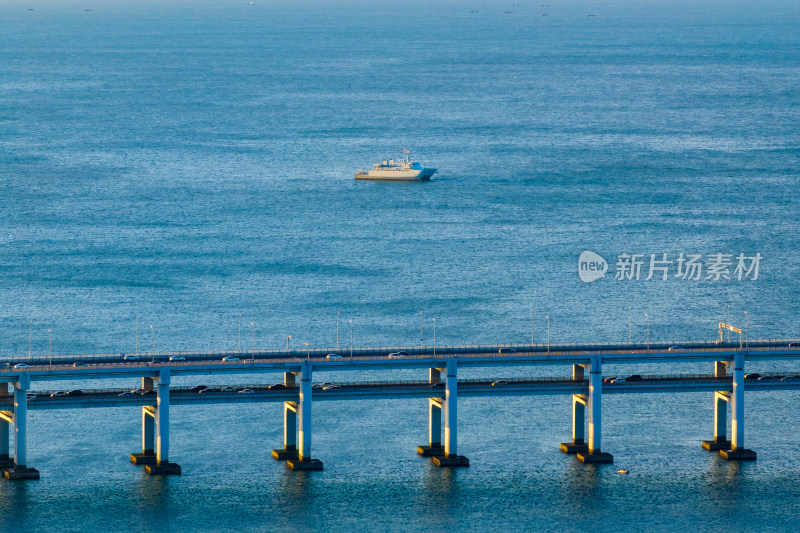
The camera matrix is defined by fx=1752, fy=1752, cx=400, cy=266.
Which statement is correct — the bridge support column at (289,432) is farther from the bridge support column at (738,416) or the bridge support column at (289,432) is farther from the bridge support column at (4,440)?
the bridge support column at (738,416)

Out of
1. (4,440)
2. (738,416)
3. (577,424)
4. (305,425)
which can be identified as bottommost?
(4,440)

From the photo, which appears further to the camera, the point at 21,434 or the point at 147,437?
the point at 147,437

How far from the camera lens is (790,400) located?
156 meters

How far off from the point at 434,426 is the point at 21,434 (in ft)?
107

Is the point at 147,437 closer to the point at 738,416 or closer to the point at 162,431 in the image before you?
the point at 162,431

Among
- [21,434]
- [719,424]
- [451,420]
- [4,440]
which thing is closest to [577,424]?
[451,420]

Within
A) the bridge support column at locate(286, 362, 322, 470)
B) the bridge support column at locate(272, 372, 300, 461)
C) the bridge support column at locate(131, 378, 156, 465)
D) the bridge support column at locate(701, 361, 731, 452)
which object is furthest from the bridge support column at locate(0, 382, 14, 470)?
the bridge support column at locate(701, 361, 731, 452)

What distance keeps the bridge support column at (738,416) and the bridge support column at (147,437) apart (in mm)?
45525

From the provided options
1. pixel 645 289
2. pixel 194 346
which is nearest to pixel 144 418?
pixel 194 346

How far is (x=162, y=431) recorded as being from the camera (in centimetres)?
13425

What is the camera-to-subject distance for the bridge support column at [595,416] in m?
138

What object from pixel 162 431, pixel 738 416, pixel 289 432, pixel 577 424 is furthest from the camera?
pixel 577 424

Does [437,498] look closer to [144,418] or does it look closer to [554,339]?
[144,418]

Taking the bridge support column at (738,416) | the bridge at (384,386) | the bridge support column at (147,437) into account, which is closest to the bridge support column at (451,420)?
the bridge at (384,386)
